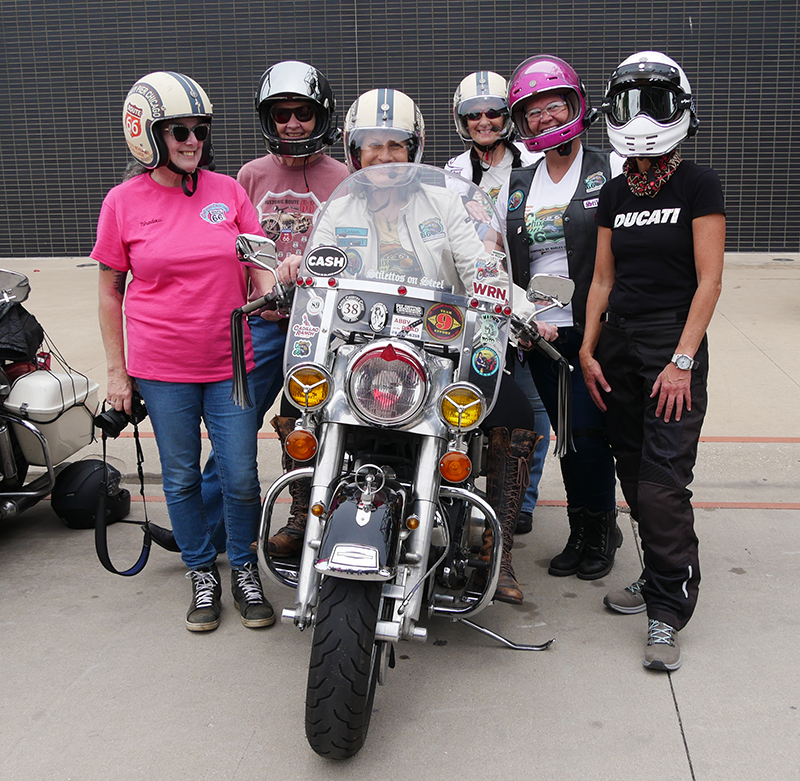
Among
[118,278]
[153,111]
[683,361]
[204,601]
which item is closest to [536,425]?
[683,361]

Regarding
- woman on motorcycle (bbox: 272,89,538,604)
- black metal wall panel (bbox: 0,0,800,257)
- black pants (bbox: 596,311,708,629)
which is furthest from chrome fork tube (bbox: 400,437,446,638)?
black metal wall panel (bbox: 0,0,800,257)

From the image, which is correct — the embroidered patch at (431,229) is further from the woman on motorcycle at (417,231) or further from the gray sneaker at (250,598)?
the gray sneaker at (250,598)

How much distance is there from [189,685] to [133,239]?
1.54 m

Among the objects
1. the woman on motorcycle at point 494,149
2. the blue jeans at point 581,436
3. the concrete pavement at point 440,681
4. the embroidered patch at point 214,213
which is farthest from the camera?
the woman on motorcycle at point 494,149

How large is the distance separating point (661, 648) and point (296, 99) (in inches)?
98.6

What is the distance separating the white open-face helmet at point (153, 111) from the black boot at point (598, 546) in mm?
2216

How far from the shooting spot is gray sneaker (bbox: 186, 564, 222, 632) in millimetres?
3244

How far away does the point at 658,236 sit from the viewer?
2.97m

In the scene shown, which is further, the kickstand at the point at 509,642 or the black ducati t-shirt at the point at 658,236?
the kickstand at the point at 509,642

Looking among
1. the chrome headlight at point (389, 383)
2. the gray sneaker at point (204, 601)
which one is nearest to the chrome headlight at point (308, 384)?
the chrome headlight at point (389, 383)

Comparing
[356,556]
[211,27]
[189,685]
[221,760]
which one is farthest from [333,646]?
[211,27]

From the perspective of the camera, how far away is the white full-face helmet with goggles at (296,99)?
355 cm

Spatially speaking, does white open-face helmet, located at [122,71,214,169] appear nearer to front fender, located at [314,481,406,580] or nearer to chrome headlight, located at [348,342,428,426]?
chrome headlight, located at [348,342,428,426]

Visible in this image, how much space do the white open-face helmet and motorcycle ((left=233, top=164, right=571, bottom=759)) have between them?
56 centimetres
